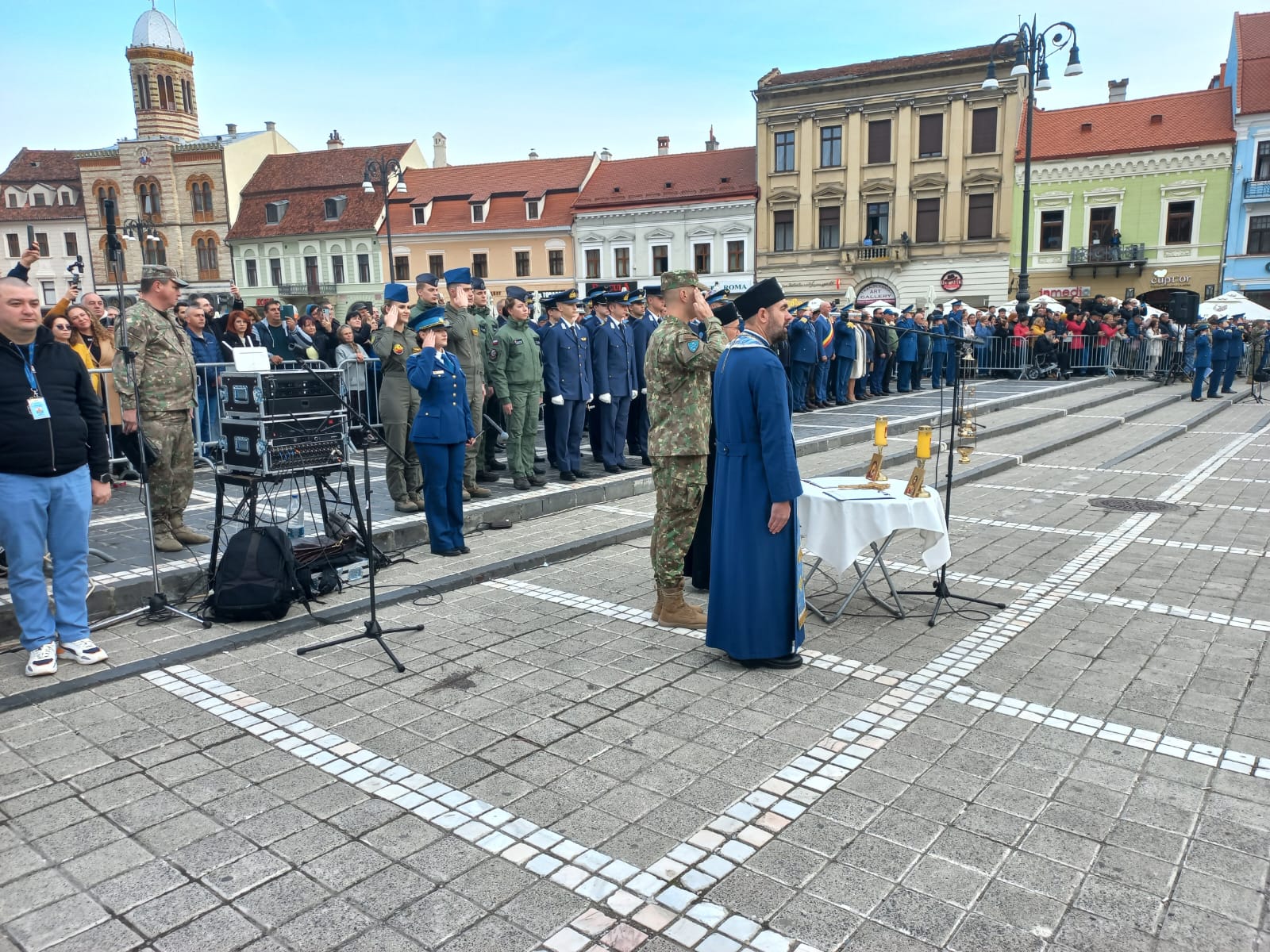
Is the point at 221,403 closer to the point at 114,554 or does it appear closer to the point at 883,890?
the point at 114,554

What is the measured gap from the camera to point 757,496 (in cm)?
491

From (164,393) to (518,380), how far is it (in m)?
3.69

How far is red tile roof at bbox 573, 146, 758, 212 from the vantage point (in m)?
45.8

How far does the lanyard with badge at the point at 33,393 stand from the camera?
191 inches

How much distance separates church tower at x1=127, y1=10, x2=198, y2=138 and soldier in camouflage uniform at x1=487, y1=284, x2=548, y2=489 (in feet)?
200

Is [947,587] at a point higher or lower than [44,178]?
lower

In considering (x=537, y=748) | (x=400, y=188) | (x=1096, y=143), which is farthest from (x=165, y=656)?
(x=400, y=188)

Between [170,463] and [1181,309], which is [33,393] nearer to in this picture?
[170,463]

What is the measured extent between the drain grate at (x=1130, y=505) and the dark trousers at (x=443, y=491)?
22.3 ft

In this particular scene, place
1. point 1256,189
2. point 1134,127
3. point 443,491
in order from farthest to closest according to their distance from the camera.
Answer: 1. point 1134,127
2. point 1256,189
3. point 443,491

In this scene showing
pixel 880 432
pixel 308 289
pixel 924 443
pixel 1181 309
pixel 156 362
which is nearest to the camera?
pixel 924 443

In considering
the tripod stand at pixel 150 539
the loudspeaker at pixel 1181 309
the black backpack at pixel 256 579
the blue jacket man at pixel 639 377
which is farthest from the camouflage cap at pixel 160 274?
the loudspeaker at pixel 1181 309

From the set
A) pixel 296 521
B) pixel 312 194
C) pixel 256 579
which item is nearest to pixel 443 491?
pixel 296 521

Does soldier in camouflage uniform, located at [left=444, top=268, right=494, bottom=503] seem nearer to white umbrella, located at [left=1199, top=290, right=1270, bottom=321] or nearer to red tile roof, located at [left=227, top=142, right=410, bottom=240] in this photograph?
white umbrella, located at [left=1199, top=290, right=1270, bottom=321]
